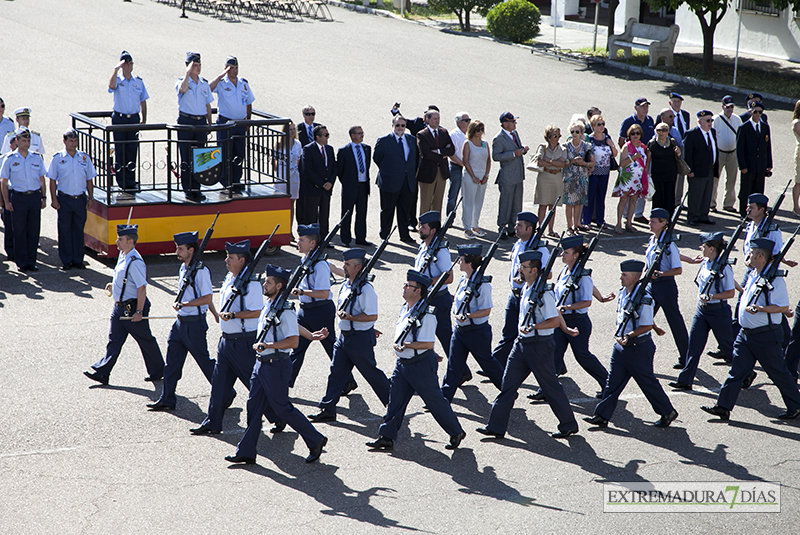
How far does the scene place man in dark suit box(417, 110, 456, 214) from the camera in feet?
47.8

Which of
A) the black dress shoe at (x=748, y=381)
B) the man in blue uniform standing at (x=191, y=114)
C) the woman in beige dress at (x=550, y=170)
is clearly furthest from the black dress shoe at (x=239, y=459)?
the woman in beige dress at (x=550, y=170)

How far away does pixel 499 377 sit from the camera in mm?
9281

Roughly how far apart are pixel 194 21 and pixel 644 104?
821 inches

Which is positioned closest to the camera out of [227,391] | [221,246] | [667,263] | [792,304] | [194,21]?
[227,391]

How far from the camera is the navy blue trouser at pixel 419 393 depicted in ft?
26.7

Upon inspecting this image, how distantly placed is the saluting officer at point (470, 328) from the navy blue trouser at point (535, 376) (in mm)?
592

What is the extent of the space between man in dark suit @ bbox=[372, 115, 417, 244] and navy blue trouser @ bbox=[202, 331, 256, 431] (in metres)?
6.32

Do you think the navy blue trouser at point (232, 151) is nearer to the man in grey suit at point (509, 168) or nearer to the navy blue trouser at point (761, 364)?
the man in grey suit at point (509, 168)

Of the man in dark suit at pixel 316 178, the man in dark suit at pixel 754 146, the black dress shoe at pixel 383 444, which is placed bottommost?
the black dress shoe at pixel 383 444

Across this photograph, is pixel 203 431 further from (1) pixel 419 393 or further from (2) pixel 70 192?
(2) pixel 70 192

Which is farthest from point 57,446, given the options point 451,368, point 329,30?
point 329,30

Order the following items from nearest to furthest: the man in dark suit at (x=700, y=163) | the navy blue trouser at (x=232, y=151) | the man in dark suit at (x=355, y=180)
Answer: the navy blue trouser at (x=232, y=151), the man in dark suit at (x=355, y=180), the man in dark suit at (x=700, y=163)

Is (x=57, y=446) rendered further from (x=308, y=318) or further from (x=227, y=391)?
(x=308, y=318)

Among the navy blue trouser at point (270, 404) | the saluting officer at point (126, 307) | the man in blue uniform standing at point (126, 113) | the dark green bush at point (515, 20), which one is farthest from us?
the dark green bush at point (515, 20)
